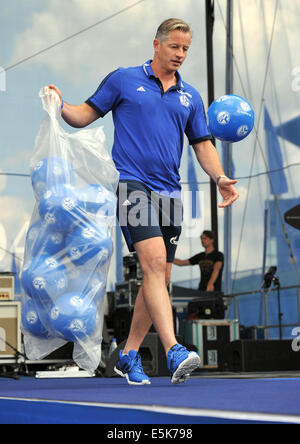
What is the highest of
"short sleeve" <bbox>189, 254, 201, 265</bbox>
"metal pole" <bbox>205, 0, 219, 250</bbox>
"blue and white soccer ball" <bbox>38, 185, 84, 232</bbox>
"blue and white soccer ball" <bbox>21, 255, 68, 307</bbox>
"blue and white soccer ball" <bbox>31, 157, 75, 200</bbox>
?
"metal pole" <bbox>205, 0, 219, 250</bbox>

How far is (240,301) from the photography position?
905 centimetres

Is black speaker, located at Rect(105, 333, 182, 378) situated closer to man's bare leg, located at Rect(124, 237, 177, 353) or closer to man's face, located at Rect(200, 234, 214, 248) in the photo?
man's bare leg, located at Rect(124, 237, 177, 353)

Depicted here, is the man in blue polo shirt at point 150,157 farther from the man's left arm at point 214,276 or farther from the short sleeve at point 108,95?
the man's left arm at point 214,276

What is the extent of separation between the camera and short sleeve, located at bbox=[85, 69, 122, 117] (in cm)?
307

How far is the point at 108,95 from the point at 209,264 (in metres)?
5.24

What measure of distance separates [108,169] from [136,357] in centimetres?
73

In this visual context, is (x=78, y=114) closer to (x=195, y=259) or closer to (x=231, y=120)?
(x=231, y=120)

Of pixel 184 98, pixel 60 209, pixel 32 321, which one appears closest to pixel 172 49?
pixel 184 98

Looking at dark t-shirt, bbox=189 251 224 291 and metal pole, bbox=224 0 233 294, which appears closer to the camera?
dark t-shirt, bbox=189 251 224 291

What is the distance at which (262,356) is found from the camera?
18.7 feet

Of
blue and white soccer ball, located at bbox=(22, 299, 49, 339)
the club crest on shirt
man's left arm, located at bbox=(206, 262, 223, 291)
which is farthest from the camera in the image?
man's left arm, located at bbox=(206, 262, 223, 291)

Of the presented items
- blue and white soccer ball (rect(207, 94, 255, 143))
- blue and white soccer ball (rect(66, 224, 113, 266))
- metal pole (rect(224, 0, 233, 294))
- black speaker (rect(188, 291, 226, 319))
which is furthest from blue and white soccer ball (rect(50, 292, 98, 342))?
metal pole (rect(224, 0, 233, 294))

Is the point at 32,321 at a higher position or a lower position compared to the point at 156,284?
lower
